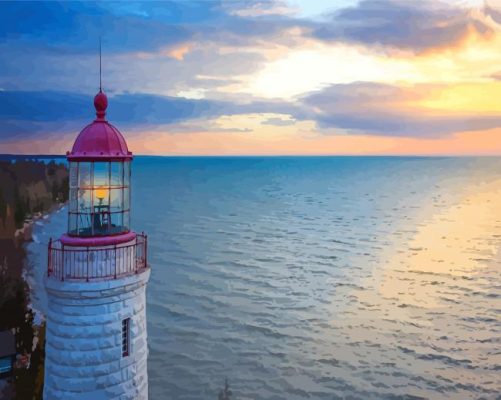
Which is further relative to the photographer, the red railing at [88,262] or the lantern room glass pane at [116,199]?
the lantern room glass pane at [116,199]

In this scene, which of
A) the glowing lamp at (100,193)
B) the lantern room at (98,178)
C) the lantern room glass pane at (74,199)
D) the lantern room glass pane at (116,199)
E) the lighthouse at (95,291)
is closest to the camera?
the lighthouse at (95,291)

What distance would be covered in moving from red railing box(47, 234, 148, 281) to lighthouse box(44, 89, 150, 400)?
17 mm

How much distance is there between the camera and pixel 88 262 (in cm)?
877

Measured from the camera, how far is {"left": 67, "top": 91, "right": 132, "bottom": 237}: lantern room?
8883 millimetres

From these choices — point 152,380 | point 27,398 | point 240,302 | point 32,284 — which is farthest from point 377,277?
point 27,398

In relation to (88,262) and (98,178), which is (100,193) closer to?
(98,178)

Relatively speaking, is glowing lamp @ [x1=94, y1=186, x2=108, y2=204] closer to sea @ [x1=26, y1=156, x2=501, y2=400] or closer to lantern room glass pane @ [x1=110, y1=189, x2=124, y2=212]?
lantern room glass pane @ [x1=110, y1=189, x2=124, y2=212]

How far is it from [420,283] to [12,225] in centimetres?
3577

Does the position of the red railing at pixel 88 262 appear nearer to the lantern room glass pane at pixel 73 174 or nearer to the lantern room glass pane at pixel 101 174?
the lantern room glass pane at pixel 73 174

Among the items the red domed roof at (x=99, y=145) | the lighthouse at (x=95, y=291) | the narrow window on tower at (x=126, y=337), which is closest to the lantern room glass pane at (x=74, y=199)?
the lighthouse at (x=95, y=291)

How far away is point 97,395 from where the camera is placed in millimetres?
8703

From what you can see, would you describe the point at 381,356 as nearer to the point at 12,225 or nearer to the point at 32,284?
the point at 32,284

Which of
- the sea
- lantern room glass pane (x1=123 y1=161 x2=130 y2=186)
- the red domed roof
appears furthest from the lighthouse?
the sea

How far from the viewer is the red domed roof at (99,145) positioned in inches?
346
